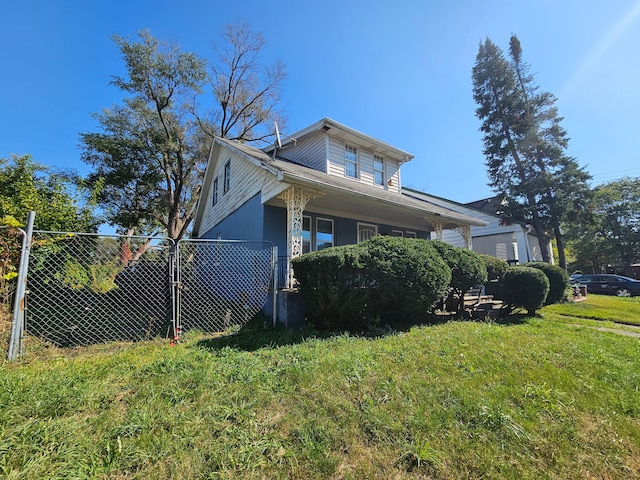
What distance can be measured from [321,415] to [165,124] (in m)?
20.0

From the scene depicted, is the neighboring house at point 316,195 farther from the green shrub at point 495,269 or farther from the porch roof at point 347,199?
the green shrub at point 495,269

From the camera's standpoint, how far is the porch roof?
6747 mm

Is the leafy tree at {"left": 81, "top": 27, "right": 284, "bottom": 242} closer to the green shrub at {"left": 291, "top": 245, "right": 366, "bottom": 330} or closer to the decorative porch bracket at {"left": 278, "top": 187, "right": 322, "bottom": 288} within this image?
the decorative porch bracket at {"left": 278, "top": 187, "right": 322, "bottom": 288}

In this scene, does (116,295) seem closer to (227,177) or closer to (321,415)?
(321,415)

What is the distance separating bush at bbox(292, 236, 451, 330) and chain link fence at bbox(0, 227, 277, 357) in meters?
1.04

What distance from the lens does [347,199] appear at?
26.3 feet

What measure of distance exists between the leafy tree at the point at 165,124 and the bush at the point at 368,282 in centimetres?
1601

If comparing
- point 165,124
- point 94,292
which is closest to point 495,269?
point 94,292

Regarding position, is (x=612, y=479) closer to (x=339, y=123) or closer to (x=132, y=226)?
(x=339, y=123)

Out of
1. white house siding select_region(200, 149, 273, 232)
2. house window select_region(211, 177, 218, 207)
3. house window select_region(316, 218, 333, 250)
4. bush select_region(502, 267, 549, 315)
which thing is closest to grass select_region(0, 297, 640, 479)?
bush select_region(502, 267, 549, 315)

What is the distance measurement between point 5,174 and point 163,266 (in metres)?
4.84

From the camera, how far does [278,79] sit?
65.5 ft

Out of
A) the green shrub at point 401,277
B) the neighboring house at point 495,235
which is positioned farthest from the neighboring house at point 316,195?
the neighboring house at point 495,235

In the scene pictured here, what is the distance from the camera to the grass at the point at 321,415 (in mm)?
1910
